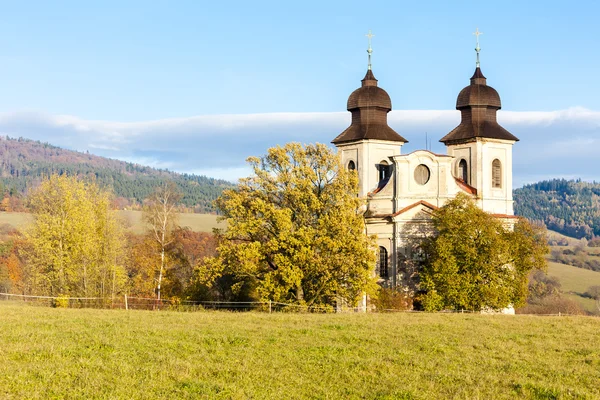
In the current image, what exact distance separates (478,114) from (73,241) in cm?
2725

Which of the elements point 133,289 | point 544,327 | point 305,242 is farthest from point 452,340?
point 133,289

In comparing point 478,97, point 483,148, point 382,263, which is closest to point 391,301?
point 382,263

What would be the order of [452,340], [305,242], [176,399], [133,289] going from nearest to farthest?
[176,399] < [452,340] < [305,242] < [133,289]

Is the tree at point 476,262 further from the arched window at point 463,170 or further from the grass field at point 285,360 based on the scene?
the grass field at point 285,360

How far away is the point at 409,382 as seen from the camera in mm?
14695

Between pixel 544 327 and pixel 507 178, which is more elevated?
pixel 507 178

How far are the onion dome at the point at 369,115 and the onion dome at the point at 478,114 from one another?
12.3 feet

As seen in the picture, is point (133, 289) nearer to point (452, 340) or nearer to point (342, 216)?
point (342, 216)

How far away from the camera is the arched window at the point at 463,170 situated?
2045 inches

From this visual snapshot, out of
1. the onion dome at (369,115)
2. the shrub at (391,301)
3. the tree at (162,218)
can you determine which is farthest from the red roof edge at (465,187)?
the tree at (162,218)

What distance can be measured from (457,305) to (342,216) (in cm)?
821

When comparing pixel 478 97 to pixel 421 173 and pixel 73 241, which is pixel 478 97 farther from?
pixel 73 241

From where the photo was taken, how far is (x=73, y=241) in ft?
131

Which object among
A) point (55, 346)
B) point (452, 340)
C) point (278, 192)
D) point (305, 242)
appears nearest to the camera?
point (55, 346)
